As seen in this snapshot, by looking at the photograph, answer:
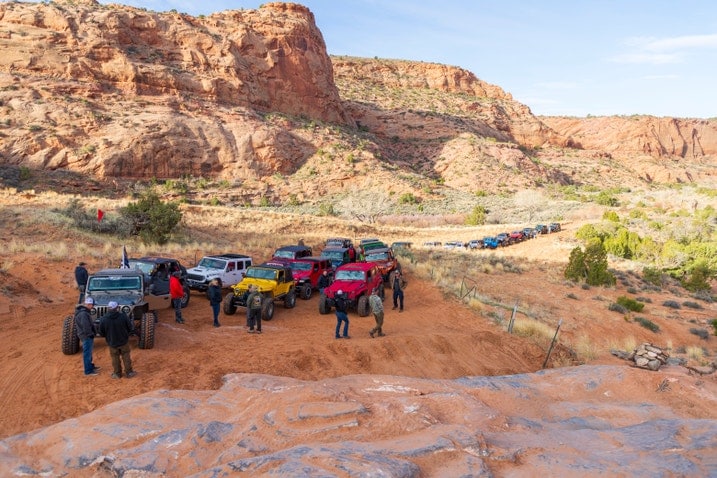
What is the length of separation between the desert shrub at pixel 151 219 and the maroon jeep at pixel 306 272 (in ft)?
40.8

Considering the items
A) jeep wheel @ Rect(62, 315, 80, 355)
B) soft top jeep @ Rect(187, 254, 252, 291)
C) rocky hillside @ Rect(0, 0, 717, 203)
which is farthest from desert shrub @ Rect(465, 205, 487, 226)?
jeep wheel @ Rect(62, 315, 80, 355)

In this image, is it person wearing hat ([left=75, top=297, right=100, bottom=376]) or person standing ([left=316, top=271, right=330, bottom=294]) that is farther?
person standing ([left=316, top=271, right=330, bottom=294])

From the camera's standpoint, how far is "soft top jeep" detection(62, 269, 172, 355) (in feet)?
33.0

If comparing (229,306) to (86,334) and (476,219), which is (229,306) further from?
(476,219)

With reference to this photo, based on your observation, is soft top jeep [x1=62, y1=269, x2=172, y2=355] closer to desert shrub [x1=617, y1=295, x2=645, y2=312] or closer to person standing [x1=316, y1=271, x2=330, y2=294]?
person standing [x1=316, y1=271, x2=330, y2=294]

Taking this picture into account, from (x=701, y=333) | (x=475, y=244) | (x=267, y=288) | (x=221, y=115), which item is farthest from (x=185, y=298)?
(x=221, y=115)

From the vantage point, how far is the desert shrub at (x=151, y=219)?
27031 mm

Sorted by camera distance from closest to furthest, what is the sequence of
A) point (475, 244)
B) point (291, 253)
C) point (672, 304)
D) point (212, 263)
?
point (212, 263), point (291, 253), point (672, 304), point (475, 244)

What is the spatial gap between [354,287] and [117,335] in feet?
26.5

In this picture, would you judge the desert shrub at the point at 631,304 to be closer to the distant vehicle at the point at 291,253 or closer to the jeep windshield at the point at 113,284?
the distant vehicle at the point at 291,253

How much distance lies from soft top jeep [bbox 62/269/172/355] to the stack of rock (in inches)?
509

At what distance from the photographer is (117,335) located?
856 cm

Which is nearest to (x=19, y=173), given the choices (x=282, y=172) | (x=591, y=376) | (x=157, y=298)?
(x=282, y=172)

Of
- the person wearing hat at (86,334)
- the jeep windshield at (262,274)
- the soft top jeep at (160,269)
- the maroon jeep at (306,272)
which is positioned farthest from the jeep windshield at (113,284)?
the maroon jeep at (306,272)
